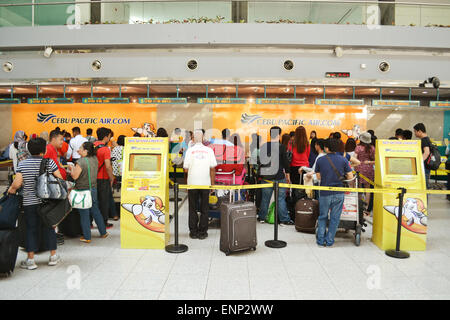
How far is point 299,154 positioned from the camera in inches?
259

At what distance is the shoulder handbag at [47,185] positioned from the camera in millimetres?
3828

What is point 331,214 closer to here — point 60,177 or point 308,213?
point 308,213

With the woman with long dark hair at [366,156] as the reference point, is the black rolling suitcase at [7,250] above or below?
below

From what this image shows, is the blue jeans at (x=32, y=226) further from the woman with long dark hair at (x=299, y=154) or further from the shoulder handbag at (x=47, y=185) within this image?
the woman with long dark hair at (x=299, y=154)

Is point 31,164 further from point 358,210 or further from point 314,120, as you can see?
point 314,120

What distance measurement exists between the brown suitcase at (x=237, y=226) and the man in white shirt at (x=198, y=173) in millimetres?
821

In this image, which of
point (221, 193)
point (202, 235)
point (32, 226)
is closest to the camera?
point (32, 226)

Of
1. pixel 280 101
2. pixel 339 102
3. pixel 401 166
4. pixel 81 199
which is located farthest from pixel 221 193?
pixel 339 102

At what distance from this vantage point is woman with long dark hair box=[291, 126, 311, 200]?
6.39 m

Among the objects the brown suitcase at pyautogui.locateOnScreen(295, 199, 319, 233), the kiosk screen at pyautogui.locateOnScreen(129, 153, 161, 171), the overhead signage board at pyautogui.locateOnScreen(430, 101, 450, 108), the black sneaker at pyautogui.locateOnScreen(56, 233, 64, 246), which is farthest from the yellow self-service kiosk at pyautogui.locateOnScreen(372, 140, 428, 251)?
the overhead signage board at pyautogui.locateOnScreen(430, 101, 450, 108)

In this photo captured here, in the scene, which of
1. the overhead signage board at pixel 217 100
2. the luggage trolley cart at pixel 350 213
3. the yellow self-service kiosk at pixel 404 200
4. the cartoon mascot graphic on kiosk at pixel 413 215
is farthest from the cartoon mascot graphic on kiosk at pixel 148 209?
the overhead signage board at pixel 217 100

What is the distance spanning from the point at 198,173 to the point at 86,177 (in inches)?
65.5

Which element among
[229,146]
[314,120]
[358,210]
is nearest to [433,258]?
[358,210]
